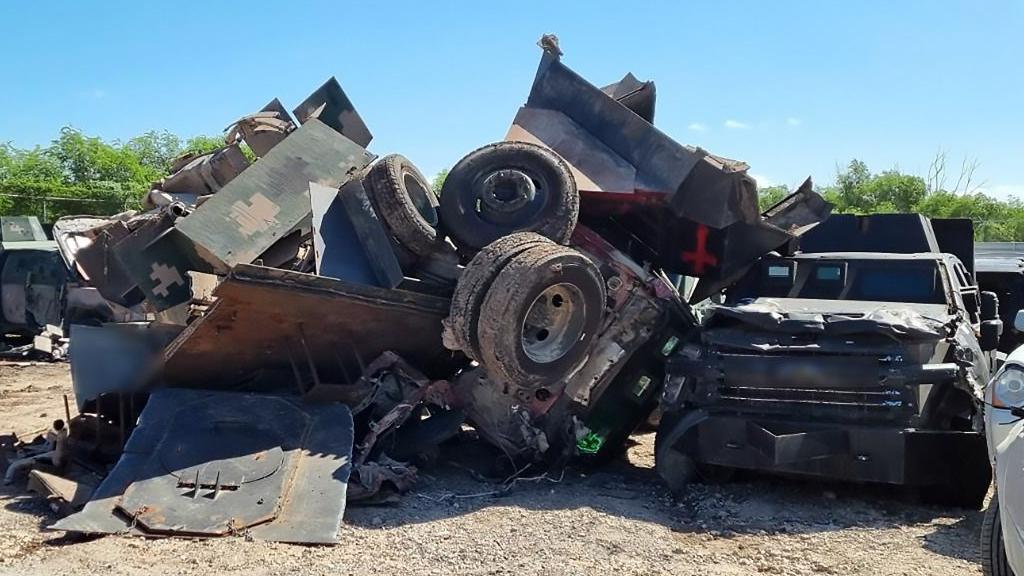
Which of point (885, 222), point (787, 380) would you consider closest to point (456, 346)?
point (787, 380)

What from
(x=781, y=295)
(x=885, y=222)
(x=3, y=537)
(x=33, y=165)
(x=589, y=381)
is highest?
(x=33, y=165)

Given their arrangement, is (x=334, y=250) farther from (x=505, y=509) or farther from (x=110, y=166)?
(x=110, y=166)

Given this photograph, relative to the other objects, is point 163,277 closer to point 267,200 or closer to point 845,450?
point 267,200

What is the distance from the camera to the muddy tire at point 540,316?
564cm

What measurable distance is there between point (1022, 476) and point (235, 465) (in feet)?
13.7

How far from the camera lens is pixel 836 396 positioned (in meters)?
5.46

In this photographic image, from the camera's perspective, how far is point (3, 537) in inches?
189

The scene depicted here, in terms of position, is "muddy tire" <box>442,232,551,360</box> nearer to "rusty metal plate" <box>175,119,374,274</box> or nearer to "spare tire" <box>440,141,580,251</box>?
"spare tire" <box>440,141,580,251</box>

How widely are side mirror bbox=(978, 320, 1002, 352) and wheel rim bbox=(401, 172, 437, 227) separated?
4.06 m

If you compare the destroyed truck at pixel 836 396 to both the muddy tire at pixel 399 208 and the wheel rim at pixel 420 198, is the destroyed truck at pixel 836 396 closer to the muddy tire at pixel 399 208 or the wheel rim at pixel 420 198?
the muddy tire at pixel 399 208

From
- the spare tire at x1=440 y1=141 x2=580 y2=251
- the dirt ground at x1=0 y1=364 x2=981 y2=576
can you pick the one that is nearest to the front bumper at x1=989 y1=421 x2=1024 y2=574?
the dirt ground at x1=0 y1=364 x2=981 y2=576

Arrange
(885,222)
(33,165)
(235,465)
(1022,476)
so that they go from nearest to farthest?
(1022,476)
(235,465)
(885,222)
(33,165)

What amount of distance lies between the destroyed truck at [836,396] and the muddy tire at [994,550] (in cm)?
164

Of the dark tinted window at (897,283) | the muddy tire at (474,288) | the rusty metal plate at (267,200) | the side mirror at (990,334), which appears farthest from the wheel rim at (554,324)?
the side mirror at (990,334)
